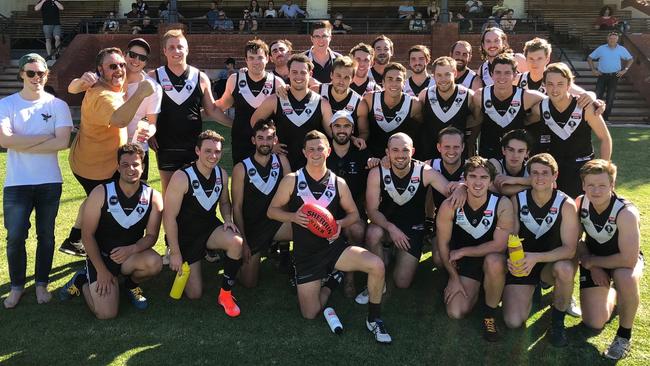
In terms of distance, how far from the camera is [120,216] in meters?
4.46

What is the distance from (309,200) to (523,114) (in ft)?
7.75

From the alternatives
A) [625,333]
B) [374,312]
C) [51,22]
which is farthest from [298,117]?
[51,22]

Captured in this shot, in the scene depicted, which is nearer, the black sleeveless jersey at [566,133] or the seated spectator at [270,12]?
the black sleeveless jersey at [566,133]

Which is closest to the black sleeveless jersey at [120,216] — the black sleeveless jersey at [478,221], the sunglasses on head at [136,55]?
the sunglasses on head at [136,55]

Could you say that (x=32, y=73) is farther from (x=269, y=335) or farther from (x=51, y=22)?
(x=51, y=22)

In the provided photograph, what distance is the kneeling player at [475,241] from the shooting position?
4250mm

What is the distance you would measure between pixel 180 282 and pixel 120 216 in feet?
2.53

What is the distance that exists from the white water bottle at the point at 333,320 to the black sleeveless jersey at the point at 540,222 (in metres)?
1.67

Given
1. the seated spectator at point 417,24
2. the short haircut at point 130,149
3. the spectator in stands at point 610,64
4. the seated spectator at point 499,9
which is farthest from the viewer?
the seated spectator at point 499,9

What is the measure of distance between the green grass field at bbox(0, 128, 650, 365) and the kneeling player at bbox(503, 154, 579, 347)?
215mm

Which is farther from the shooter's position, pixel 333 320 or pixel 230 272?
pixel 230 272

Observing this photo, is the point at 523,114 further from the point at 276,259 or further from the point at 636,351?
the point at 276,259

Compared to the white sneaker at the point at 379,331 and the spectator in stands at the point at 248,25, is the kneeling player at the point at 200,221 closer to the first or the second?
the white sneaker at the point at 379,331

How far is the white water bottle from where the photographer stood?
4121 mm
